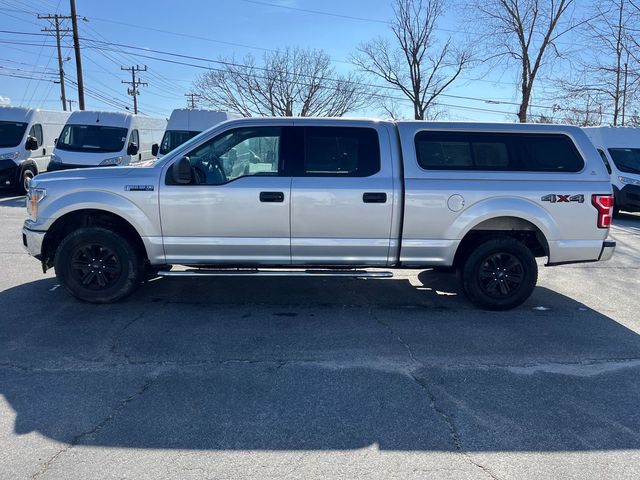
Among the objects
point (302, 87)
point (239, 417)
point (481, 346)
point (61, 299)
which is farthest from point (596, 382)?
point (302, 87)

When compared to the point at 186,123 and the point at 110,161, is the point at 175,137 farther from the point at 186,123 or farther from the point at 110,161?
the point at 110,161

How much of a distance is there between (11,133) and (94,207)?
39.5 feet

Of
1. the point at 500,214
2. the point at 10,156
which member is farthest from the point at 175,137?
the point at 500,214

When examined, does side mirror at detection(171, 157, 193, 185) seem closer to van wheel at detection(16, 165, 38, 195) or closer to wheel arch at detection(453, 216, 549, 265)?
wheel arch at detection(453, 216, 549, 265)

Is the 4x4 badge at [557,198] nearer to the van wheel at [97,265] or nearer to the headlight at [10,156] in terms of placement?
the van wheel at [97,265]

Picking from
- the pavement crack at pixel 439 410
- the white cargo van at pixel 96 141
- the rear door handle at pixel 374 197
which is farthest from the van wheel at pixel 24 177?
the pavement crack at pixel 439 410

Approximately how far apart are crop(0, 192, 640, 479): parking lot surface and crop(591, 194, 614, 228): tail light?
3.55 ft

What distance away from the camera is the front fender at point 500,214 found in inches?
214

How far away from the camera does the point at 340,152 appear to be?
18.0 feet

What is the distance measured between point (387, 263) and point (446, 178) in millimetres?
1109

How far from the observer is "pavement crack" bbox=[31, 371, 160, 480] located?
2858mm

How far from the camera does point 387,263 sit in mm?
5609

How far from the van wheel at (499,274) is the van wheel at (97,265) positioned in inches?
144

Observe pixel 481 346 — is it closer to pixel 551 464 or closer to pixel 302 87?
pixel 551 464
